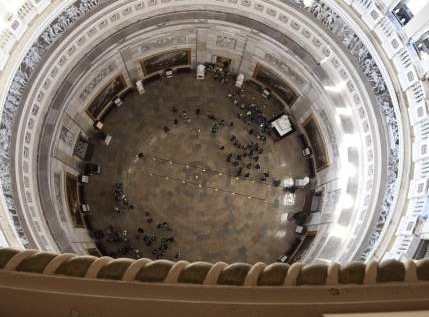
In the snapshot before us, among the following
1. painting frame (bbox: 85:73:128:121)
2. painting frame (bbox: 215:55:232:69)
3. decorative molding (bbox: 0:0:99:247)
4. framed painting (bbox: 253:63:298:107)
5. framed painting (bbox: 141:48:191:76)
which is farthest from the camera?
painting frame (bbox: 215:55:232:69)

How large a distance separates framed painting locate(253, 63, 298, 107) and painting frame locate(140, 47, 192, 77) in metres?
3.73

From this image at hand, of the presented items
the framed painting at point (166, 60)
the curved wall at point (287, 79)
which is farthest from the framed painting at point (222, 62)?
the framed painting at point (166, 60)

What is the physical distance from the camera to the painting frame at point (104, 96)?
25016 mm

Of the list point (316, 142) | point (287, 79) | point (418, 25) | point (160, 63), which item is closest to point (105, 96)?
point (160, 63)

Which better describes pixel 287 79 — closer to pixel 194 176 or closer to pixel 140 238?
pixel 194 176

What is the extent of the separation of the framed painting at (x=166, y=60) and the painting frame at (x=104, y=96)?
4.60ft

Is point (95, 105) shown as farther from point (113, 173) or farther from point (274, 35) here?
point (274, 35)

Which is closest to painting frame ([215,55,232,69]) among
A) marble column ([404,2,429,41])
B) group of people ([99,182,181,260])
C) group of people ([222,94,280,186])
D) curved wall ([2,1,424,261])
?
curved wall ([2,1,424,261])

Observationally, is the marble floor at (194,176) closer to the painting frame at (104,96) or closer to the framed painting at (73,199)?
the painting frame at (104,96)

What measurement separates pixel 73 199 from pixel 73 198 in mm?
58

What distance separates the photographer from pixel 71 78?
21688mm

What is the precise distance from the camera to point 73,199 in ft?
81.6

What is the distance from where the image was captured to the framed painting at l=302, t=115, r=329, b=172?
2562 cm

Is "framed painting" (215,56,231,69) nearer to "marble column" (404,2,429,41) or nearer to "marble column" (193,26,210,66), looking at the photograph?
"marble column" (193,26,210,66)
